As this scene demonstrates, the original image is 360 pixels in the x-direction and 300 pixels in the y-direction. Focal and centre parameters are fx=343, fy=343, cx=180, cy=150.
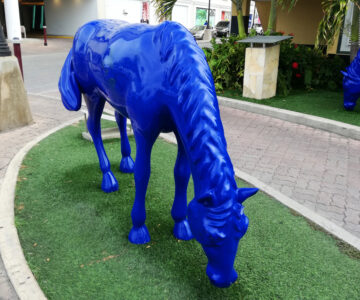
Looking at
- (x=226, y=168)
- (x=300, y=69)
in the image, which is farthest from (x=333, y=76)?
(x=226, y=168)

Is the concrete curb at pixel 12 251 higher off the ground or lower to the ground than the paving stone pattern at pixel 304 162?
higher

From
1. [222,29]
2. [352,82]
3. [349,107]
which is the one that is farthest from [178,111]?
[222,29]

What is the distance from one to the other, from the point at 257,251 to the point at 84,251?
1.49 m

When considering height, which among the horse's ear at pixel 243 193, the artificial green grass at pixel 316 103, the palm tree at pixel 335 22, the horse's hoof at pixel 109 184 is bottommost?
the horse's hoof at pixel 109 184

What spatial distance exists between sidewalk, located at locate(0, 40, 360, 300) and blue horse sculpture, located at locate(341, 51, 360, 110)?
53.8 inches

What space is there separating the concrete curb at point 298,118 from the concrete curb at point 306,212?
117 inches

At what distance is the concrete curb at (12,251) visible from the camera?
2.43 m

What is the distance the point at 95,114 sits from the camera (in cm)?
389

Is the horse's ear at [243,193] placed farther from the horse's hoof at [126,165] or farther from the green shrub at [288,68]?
the green shrub at [288,68]

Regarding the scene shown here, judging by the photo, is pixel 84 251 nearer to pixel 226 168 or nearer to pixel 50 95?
pixel 226 168

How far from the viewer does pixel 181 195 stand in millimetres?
2936

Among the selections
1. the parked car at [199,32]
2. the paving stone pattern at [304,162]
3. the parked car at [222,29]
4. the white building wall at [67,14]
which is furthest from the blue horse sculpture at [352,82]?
the parked car at [222,29]

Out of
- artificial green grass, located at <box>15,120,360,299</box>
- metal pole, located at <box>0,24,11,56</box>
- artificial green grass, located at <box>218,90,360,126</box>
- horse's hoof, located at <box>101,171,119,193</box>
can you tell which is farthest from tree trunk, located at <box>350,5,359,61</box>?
metal pole, located at <box>0,24,11,56</box>

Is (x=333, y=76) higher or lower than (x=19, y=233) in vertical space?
higher
